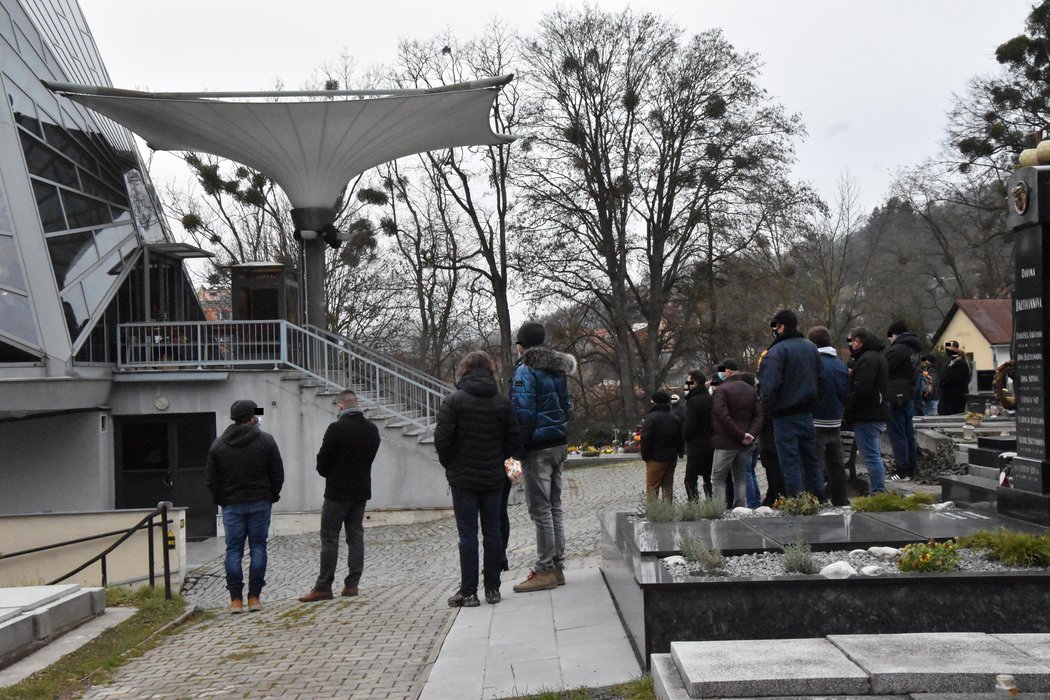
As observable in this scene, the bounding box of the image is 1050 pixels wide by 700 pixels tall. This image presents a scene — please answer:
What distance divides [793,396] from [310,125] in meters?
14.5

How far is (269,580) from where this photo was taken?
547 inches

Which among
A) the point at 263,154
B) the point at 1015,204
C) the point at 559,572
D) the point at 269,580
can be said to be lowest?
the point at 269,580

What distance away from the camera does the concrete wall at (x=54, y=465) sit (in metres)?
19.8

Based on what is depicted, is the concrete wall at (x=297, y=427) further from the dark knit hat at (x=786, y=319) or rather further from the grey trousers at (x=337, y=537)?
the dark knit hat at (x=786, y=319)

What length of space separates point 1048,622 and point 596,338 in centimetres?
Answer: 3575

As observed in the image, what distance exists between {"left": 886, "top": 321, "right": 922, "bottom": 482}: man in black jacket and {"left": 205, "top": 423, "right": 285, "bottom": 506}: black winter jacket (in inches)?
279

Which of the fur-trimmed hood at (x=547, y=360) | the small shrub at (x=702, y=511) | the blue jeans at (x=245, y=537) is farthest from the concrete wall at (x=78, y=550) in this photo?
the small shrub at (x=702, y=511)

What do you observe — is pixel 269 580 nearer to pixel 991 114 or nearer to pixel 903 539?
pixel 903 539

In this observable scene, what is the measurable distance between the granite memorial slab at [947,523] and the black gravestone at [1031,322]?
0.34m

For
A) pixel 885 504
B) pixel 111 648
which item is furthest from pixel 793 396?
pixel 111 648

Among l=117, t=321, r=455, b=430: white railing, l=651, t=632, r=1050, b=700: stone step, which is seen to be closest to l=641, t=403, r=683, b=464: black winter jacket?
l=651, t=632, r=1050, b=700: stone step

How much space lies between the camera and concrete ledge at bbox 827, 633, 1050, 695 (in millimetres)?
4668

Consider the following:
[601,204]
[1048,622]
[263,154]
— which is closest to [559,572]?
[1048,622]

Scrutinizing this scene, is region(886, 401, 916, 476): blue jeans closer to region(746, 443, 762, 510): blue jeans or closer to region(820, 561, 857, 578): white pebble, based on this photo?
region(746, 443, 762, 510): blue jeans
